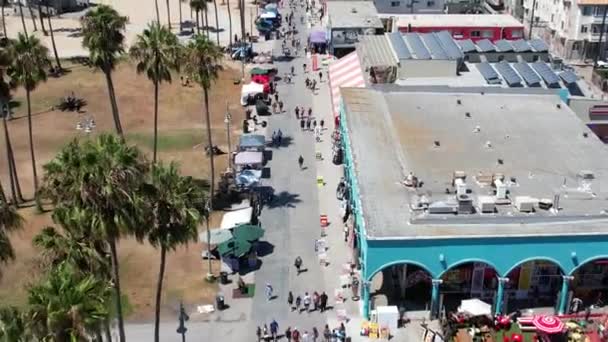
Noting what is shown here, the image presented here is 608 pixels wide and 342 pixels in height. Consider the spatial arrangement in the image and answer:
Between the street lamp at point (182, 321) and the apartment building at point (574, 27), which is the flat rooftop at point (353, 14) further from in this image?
the street lamp at point (182, 321)

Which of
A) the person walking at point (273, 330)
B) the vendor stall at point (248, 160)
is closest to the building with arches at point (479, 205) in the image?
the person walking at point (273, 330)

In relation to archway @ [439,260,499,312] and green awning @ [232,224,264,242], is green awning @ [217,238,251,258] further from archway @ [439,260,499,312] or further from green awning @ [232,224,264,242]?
archway @ [439,260,499,312]

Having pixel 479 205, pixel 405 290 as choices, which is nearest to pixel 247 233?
pixel 405 290

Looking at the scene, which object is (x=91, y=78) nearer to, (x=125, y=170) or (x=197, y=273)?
(x=197, y=273)

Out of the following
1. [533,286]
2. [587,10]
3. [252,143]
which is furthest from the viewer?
[587,10]

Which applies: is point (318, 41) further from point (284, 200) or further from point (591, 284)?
point (591, 284)
